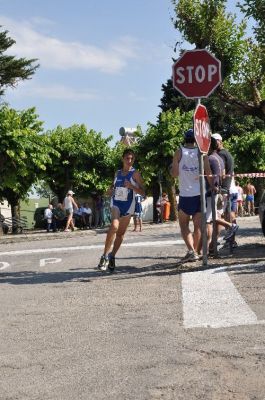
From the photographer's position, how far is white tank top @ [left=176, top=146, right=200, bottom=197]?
862 centimetres

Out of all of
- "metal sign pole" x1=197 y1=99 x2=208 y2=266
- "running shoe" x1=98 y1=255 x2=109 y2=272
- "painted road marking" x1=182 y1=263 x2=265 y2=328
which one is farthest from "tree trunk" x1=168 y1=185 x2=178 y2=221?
"painted road marking" x1=182 y1=263 x2=265 y2=328

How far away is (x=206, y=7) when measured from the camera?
69.5 ft

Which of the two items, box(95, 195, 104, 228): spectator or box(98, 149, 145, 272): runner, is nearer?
box(98, 149, 145, 272): runner

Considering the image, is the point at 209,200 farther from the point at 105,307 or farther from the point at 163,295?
the point at 105,307

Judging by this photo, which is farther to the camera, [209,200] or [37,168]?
[37,168]

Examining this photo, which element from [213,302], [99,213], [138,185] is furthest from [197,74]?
[99,213]

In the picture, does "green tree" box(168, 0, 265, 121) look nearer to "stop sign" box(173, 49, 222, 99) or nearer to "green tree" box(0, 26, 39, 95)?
"stop sign" box(173, 49, 222, 99)

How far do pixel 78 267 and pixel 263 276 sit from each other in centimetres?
351

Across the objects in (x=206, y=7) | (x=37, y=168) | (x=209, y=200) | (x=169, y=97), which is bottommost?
(x=209, y=200)

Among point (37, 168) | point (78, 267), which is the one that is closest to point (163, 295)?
point (78, 267)

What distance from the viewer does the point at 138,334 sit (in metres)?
4.71

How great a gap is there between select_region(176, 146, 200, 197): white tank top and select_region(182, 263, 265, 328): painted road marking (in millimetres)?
1495

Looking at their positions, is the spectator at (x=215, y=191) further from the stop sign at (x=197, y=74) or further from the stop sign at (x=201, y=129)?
the stop sign at (x=197, y=74)

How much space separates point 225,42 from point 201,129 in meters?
13.9
